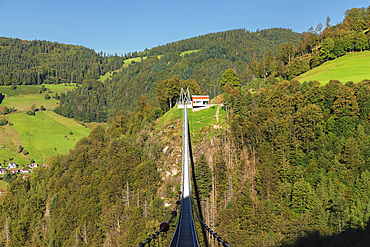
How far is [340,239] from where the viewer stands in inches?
1992

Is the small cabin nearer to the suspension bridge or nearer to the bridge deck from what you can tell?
the suspension bridge

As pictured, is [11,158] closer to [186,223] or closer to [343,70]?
[186,223]

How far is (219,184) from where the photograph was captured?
260 ft

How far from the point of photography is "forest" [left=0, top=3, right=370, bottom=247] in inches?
2398

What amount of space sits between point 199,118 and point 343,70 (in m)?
53.0

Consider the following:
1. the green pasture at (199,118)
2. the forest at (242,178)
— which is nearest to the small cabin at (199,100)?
the green pasture at (199,118)

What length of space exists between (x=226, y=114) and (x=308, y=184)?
1596 inches

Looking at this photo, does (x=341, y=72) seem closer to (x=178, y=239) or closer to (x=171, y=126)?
(x=171, y=126)

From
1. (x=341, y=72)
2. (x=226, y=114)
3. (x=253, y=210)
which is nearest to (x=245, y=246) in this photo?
(x=253, y=210)

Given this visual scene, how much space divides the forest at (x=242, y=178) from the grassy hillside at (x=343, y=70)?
18.6 ft

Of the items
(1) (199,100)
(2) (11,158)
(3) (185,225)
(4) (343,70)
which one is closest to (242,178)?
(1) (199,100)

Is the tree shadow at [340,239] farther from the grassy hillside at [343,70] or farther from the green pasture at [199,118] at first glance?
the grassy hillside at [343,70]

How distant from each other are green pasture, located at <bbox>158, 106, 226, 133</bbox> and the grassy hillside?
109ft

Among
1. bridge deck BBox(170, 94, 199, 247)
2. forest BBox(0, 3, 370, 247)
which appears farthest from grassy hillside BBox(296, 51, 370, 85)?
bridge deck BBox(170, 94, 199, 247)
